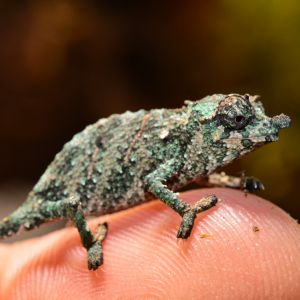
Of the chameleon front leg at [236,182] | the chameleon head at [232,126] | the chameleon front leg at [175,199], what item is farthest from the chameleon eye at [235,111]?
the chameleon front leg at [236,182]

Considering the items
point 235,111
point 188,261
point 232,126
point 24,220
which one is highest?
point 235,111

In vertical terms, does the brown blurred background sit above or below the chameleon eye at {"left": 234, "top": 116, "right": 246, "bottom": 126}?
Answer: above

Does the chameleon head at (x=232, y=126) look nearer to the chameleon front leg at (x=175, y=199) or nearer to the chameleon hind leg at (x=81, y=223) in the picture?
the chameleon front leg at (x=175, y=199)

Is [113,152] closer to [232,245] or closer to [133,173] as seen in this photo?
[133,173]

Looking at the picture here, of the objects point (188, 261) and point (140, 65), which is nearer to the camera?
point (188, 261)

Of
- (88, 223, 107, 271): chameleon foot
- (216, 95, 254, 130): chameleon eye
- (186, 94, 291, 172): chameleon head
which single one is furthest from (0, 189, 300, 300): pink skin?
(216, 95, 254, 130): chameleon eye

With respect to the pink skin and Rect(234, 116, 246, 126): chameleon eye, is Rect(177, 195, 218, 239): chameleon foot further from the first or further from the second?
Rect(234, 116, 246, 126): chameleon eye

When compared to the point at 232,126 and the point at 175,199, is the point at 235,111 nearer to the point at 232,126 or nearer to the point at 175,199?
the point at 232,126

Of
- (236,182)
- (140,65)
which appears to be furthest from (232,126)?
(140,65)
